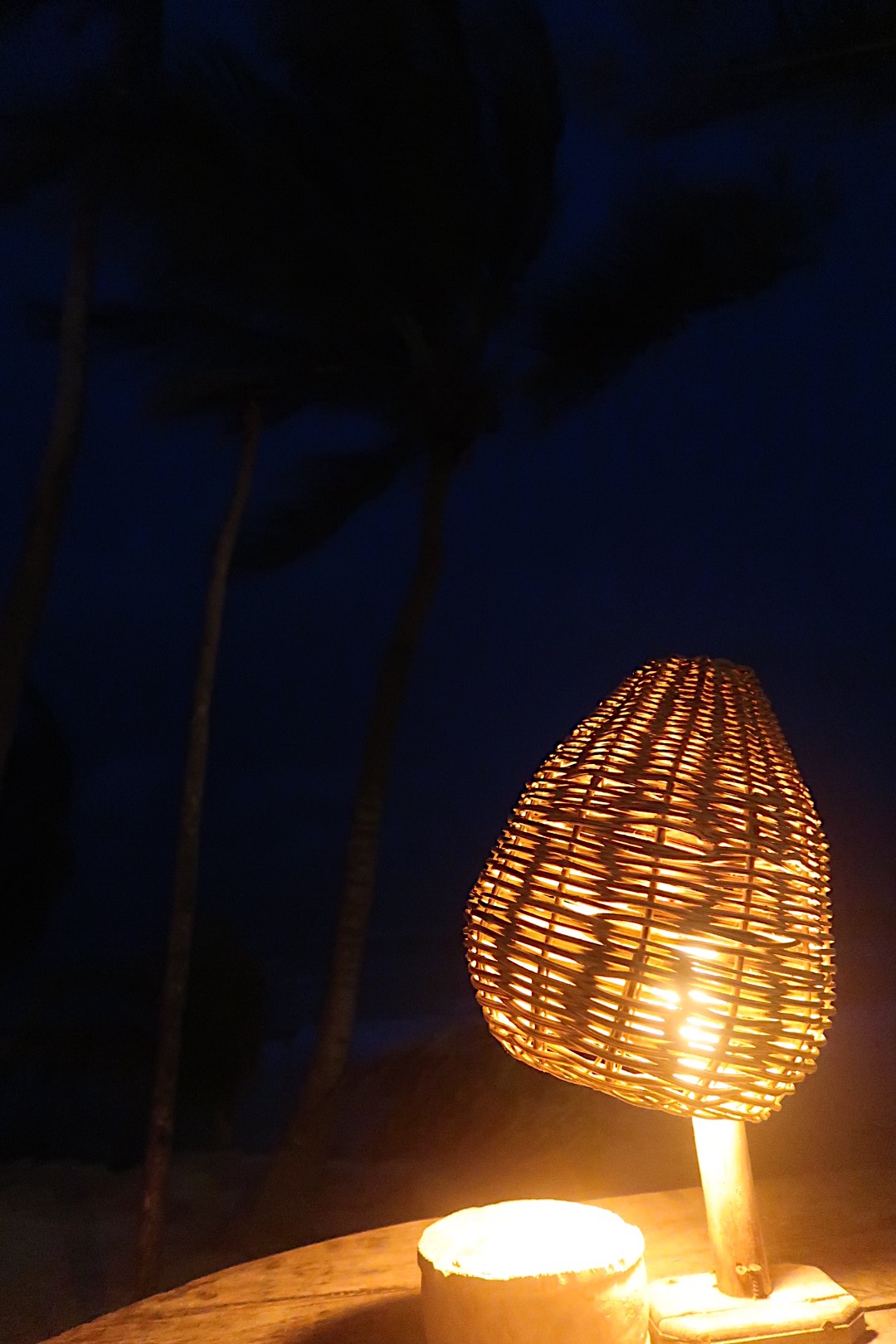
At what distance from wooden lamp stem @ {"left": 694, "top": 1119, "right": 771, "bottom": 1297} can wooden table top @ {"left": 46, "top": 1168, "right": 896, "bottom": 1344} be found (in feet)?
0.54

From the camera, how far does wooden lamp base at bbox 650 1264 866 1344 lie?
1064 millimetres

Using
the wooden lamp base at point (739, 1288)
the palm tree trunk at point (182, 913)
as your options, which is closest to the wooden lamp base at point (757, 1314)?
the wooden lamp base at point (739, 1288)

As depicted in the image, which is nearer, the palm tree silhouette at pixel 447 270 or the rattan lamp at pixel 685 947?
the rattan lamp at pixel 685 947

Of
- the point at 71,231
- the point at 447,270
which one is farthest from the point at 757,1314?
the point at 71,231

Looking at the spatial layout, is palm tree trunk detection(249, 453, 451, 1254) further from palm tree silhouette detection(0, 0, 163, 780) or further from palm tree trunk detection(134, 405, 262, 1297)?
palm tree silhouette detection(0, 0, 163, 780)

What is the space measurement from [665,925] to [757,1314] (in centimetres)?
A: 47

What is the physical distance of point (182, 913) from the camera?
4.35m

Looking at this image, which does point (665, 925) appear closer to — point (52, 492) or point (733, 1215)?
point (733, 1215)

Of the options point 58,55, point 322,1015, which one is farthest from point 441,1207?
point 58,55

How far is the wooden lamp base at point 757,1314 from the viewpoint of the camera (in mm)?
1064

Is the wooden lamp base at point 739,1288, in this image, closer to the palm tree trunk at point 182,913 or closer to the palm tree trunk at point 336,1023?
the palm tree trunk at point 182,913

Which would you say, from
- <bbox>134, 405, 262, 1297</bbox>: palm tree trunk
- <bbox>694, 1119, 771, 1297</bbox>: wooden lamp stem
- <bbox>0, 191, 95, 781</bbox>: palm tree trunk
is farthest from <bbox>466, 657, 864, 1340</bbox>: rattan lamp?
<bbox>0, 191, 95, 781</bbox>: palm tree trunk

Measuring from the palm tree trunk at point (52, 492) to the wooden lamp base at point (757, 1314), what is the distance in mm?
4446

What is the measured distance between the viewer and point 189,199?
502cm
